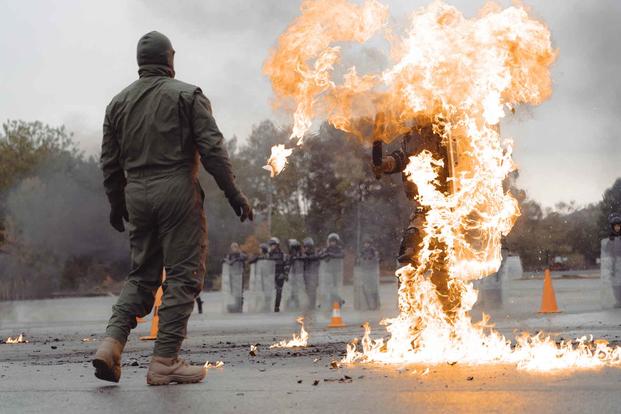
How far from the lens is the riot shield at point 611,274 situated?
17.3m

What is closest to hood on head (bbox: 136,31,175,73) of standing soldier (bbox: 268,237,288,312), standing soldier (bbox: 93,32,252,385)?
standing soldier (bbox: 93,32,252,385)

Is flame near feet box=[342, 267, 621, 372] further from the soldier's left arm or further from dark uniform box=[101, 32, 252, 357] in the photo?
the soldier's left arm

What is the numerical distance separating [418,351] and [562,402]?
2775mm

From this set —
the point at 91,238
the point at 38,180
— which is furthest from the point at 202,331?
the point at 38,180

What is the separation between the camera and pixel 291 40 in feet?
25.9

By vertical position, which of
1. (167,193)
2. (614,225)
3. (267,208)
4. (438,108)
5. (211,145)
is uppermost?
(267,208)

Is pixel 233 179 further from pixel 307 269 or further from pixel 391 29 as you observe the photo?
pixel 307 269

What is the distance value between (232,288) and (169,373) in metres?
18.5

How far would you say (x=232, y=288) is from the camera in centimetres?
2452

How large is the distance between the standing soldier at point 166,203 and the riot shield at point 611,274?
12.5 meters

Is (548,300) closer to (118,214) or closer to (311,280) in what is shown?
(311,280)

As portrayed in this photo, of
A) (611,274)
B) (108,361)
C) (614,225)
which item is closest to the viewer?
(108,361)

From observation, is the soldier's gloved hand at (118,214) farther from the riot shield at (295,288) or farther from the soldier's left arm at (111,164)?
the riot shield at (295,288)

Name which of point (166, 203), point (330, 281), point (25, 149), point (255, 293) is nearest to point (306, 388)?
point (166, 203)
